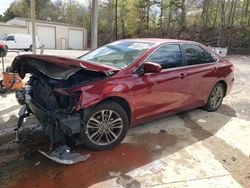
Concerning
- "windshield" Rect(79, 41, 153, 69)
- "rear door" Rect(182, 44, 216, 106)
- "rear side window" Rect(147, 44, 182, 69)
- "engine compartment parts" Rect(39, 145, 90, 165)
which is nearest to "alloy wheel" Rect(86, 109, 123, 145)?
"engine compartment parts" Rect(39, 145, 90, 165)

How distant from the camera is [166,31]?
31109mm

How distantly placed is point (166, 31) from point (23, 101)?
1123 inches

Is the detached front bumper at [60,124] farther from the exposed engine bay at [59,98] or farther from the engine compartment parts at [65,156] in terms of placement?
the engine compartment parts at [65,156]

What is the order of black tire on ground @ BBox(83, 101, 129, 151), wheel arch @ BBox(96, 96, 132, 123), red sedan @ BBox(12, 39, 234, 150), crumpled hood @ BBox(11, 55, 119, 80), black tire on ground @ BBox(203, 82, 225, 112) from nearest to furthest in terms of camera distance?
1. crumpled hood @ BBox(11, 55, 119, 80)
2. red sedan @ BBox(12, 39, 234, 150)
3. black tire on ground @ BBox(83, 101, 129, 151)
4. wheel arch @ BBox(96, 96, 132, 123)
5. black tire on ground @ BBox(203, 82, 225, 112)

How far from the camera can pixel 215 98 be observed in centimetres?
593

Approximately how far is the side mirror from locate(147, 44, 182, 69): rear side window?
0.67 feet

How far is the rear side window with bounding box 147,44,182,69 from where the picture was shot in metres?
4.44

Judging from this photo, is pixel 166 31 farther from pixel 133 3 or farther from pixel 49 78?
pixel 49 78

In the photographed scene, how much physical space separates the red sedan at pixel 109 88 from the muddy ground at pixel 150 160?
34 cm

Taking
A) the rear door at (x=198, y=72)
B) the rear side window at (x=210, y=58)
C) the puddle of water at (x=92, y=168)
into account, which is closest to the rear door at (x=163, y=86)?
the rear door at (x=198, y=72)

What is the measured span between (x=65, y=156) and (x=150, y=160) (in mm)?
1134

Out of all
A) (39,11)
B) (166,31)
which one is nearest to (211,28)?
(166,31)

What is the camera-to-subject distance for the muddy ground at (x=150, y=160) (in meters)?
3.21

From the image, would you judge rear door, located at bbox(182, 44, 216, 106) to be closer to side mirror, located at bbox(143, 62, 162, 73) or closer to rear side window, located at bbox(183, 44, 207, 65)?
rear side window, located at bbox(183, 44, 207, 65)
